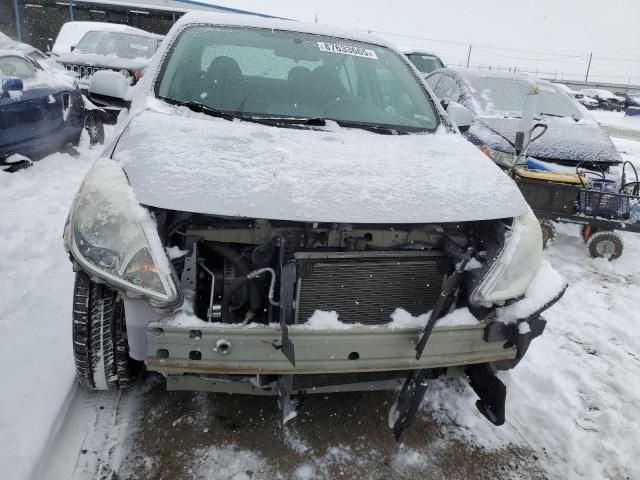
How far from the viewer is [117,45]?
1076 cm

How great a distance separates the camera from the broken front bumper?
1.86 metres

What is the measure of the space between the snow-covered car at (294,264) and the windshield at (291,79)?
0.37 m

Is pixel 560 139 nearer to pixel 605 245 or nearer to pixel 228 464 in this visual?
pixel 605 245

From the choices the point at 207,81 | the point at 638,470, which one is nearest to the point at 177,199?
the point at 207,81

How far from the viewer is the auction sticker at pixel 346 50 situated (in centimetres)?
342

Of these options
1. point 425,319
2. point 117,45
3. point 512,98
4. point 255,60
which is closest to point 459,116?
point 255,60

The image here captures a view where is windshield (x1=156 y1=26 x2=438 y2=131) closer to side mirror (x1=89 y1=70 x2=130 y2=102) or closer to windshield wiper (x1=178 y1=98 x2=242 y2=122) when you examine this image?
windshield wiper (x1=178 y1=98 x2=242 y2=122)

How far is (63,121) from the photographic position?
265 inches

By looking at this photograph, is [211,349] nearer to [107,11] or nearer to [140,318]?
[140,318]

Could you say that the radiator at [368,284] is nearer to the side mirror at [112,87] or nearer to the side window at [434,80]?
the side mirror at [112,87]

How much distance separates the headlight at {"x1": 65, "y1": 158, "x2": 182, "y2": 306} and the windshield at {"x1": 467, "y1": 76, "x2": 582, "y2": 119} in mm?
5753

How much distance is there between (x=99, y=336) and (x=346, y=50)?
2.49 m

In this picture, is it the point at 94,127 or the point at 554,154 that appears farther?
the point at 94,127

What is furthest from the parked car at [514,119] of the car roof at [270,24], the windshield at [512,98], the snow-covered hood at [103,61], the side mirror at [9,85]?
the snow-covered hood at [103,61]
